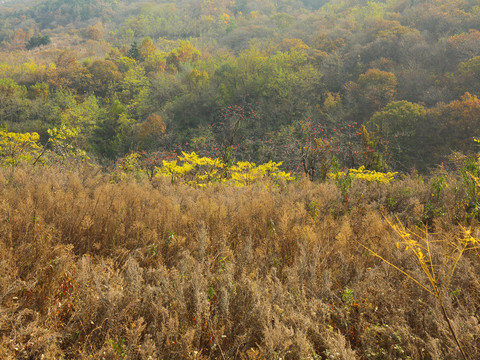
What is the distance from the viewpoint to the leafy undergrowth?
1.51 meters

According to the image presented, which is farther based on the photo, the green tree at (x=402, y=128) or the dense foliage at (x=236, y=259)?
the green tree at (x=402, y=128)

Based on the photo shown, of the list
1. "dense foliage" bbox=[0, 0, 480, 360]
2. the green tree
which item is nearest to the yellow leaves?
"dense foliage" bbox=[0, 0, 480, 360]

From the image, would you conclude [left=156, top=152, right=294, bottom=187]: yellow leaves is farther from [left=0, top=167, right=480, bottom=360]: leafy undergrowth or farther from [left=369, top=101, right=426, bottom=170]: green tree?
[left=369, top=101, right=426, bottom=170]: green tree

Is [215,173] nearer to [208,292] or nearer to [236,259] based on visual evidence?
[236,259]

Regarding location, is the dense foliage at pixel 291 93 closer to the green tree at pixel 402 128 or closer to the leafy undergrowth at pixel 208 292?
the green tree at pixel 402 128

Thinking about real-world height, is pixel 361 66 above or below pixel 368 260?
below

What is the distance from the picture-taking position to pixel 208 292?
6.37ft

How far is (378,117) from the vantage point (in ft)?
56.6

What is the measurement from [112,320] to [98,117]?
2742cm

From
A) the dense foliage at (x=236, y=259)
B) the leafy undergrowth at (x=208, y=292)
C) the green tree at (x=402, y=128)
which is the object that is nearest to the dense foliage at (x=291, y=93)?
the green tree at (x=402, y=128)

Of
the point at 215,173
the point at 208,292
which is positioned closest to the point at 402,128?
the point at 215,173

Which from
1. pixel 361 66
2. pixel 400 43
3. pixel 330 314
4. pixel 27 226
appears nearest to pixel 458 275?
pixel 330 314

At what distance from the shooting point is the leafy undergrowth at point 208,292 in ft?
4.97

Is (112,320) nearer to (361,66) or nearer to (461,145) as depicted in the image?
(461,145)
